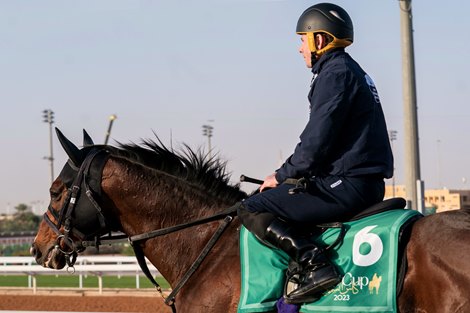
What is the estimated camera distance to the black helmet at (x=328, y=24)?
517 cm

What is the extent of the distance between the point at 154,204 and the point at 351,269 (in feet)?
4.94

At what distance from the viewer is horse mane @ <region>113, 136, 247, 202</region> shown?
5730mm

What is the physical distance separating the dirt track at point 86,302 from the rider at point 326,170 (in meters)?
8.61

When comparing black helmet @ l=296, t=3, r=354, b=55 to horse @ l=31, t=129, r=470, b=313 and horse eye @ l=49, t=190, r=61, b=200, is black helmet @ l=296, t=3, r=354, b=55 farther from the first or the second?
horse eye @ l=49, t=190, r=61, b=200

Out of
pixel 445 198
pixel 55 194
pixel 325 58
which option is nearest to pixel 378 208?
pixel 325 58

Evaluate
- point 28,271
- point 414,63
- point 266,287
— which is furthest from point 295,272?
point 28,271

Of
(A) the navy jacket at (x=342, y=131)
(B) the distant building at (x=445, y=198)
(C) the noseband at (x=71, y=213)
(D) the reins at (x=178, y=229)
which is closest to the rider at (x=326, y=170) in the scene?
(A) the navy jacket at (x=342, y=131)

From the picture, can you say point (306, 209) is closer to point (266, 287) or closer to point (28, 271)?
point (266, 287)

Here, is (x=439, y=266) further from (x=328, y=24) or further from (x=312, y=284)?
(x=328, y=24)

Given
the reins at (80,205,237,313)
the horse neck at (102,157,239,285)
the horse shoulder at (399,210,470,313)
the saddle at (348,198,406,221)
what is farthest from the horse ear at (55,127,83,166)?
the horse shoulder at (399,210,470,313)

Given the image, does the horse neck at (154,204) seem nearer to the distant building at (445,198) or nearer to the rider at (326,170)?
the rider at (326,170)

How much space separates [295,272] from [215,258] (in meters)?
0.60

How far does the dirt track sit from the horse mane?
7.85m

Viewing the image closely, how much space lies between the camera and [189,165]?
5.81m
